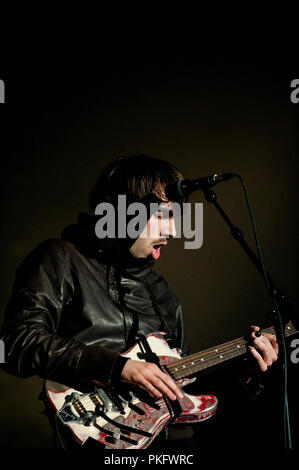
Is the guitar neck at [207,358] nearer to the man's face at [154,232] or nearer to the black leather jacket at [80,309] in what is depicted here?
the black leather jacket at [80,309]

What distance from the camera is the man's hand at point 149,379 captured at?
1362mm

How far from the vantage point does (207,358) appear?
181 centimetres

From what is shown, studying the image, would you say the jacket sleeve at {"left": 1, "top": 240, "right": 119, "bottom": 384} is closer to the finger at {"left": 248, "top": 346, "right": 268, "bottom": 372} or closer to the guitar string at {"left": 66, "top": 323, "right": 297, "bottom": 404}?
the guitar string at {"left": 66, "top": 323, "right": 297, "bottom": 404}

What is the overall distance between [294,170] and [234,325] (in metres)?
1.32

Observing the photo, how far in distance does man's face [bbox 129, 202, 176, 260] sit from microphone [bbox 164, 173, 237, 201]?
547 mm

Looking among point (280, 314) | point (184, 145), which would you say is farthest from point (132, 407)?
point (184, 145)

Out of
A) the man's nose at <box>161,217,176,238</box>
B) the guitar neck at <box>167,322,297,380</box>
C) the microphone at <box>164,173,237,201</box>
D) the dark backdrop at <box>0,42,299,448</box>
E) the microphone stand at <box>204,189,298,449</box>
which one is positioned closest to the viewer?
the microphone stand at <box>204,189,298,449</box>

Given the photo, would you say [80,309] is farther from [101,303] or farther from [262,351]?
[262,351]

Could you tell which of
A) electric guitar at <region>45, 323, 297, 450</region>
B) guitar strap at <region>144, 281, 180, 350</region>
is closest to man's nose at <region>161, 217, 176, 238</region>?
guitar strap at <region>144, 281, 180, 350</region>

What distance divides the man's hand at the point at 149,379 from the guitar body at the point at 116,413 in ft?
0.28

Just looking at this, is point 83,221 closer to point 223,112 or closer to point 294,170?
point 223,112

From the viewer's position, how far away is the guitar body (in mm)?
1393

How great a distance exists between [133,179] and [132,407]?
3.92 ft

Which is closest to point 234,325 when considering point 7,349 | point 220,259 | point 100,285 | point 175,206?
point 220,259
